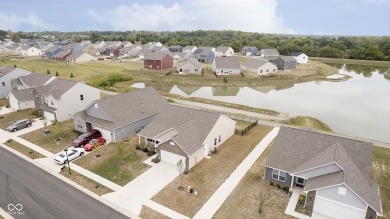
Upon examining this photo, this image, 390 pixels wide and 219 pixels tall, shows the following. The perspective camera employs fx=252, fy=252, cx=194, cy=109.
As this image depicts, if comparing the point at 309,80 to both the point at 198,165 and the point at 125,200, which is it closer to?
the point at 198,165

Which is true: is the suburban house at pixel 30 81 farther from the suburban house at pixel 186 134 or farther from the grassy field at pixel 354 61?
the grassy field at pixel 354 61

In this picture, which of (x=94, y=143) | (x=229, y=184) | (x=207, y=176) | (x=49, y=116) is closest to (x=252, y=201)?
(x=229, y=184)

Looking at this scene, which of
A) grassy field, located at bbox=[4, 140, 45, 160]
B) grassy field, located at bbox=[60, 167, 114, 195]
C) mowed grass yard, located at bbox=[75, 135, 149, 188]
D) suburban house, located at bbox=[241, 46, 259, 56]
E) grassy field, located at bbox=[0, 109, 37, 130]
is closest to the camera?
grassy field, located at bbox=[60, 167, 114, 195]

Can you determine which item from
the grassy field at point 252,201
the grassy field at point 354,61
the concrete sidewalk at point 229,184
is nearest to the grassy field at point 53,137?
the concrete sidewalk at point 229,184

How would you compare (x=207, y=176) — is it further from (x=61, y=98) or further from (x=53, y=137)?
(x=61, y=98)

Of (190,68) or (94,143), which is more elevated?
(190,68)

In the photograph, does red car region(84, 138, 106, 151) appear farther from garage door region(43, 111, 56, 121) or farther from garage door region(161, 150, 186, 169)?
garage door region(43, 111, 56, 121)

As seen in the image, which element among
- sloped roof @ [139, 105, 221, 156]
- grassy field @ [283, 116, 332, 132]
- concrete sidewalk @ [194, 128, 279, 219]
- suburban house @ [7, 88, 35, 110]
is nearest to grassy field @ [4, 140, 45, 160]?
sloped roof @ [139, 105, 221, 156]
